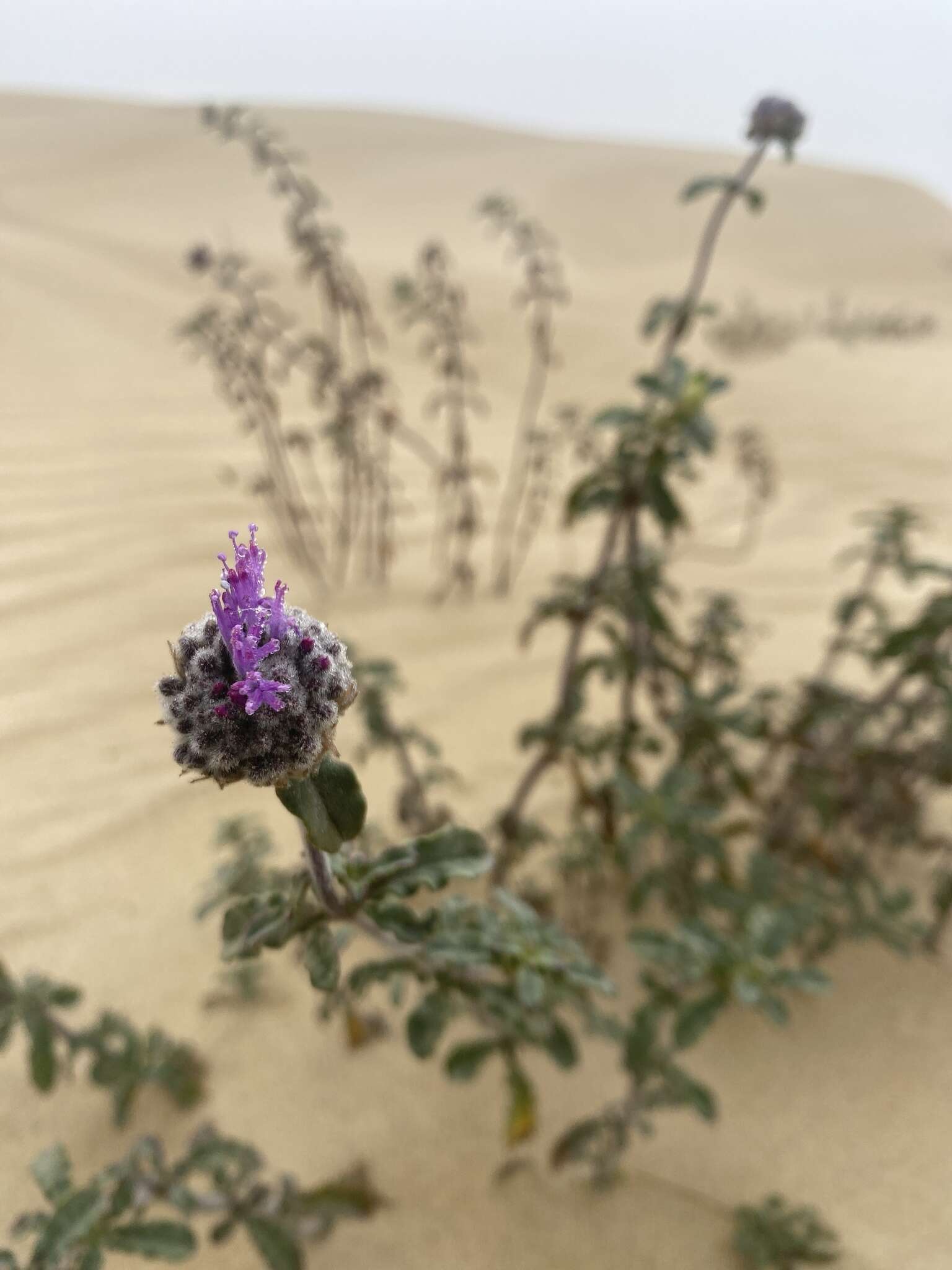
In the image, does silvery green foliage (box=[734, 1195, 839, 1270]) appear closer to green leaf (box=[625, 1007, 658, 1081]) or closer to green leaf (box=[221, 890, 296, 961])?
green leaf (box=[625, 1007, 658, 1081])

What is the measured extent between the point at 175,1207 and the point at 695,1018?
1043 mm

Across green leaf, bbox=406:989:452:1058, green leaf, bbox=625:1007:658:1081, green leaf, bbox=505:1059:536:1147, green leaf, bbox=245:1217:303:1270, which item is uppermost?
green leaf, bbox=406:989:452:1058

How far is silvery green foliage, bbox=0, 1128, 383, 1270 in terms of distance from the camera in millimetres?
1247

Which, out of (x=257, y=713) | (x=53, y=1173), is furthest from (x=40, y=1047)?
(x=257, y=713)

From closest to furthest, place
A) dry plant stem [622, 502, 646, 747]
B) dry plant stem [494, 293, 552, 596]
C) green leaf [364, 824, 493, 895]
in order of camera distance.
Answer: green leaf [364, 824, 493, 895] < dry plant stem [622, 502, 646, 747] < dry plant stem [494, 293, 552, 596]

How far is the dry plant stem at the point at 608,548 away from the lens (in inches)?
77.1

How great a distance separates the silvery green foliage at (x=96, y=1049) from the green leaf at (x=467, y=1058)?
2.14 ft

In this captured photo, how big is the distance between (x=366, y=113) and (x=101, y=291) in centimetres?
1555

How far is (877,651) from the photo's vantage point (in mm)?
2182

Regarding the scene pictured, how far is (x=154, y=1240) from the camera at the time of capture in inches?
50.7

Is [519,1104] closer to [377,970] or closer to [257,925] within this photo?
[377,970]

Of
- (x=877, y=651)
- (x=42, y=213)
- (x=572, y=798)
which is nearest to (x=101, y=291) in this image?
(x=42, y=213)

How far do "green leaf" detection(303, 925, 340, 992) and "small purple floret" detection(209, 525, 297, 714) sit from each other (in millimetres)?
477

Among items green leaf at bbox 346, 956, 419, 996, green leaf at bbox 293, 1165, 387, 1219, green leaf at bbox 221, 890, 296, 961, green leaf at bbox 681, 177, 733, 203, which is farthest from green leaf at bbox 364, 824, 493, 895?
green leaf at bbox 681, 177, 733, 203
